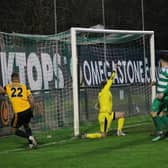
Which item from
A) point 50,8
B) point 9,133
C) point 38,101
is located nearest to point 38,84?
point 38,101

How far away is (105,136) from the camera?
14023 millimetres

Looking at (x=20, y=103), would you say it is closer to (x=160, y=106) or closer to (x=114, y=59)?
(x=160, y=106)

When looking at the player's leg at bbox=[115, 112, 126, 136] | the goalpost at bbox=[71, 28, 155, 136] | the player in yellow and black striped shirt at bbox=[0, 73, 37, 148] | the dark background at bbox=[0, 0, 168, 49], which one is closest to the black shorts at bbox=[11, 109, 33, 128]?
the player in yellow and black striped shirt at bbox=[0, 73, 37, 148]

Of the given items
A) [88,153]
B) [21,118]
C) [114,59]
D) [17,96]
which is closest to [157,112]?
[88,153]

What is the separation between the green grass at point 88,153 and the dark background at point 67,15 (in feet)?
31.7

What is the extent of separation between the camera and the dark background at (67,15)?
23.8m

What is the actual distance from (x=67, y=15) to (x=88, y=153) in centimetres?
1380

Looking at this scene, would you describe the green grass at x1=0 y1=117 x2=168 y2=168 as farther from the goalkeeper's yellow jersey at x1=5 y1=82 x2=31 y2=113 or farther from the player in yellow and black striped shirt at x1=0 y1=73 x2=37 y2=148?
the goalkeeper's yellow jersey at x1=5 y1=82 x2=31 y2=113

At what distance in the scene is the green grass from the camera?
31.8 feet

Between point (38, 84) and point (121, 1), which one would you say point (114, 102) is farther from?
point (121, 1)

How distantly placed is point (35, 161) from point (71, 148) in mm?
1841

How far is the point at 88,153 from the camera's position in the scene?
36.1ft

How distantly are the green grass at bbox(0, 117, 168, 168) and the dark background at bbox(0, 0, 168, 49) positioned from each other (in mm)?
9650

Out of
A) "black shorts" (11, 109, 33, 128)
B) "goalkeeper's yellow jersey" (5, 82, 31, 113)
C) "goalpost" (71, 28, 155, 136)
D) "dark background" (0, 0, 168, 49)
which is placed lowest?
"black shorts" (11, 109, 33, 128)
